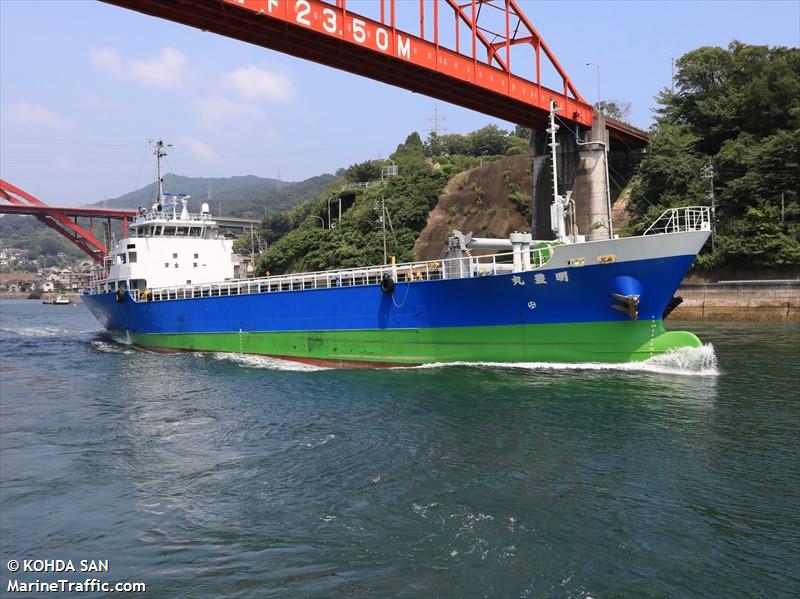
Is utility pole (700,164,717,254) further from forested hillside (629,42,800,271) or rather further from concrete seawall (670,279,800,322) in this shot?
concrete seawall (670,279,800,322)

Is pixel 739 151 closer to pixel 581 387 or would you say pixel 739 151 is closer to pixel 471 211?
pixel 471 211

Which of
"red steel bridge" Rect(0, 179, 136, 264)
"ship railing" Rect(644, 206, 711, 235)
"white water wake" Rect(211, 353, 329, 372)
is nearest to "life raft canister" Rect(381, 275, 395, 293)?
"white water wake" Rect(211, 353, 329, 372)

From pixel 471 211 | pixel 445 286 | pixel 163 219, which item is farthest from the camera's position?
pixel 471 211

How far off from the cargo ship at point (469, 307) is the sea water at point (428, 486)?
161 cm

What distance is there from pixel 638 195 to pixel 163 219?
30933 millimetres

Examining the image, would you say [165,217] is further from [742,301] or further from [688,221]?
[742,301]

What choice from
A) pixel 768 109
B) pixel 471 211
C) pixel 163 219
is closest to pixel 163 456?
pixel 163 219

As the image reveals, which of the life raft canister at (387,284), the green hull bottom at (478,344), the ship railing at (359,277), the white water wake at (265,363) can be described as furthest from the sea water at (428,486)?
the white water wake at (265,363)

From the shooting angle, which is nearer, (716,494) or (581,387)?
(716,494)

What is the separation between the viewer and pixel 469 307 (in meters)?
18.7

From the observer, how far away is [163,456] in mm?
11031

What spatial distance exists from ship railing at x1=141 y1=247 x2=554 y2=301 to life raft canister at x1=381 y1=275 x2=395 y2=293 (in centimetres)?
35

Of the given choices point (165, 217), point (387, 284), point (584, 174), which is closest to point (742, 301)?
point (584, 174)

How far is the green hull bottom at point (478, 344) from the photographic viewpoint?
17016 mm
